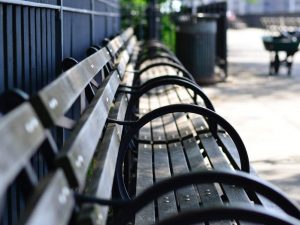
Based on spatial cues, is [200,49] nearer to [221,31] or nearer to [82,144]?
[221,31]

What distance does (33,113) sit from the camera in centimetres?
210

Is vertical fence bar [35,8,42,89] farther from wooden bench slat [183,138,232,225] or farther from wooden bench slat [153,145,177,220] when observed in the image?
wooden bench slat [183,138,232,225]

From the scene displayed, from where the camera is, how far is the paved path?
21.1 ft

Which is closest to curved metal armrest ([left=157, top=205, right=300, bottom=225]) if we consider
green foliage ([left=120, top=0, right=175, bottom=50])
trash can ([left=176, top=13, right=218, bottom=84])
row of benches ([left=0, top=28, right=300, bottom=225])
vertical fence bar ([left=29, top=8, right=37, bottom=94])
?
row of benches ([left=0, top=28, right=300, bottom=225])

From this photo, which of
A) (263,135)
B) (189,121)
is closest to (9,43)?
(189,121)

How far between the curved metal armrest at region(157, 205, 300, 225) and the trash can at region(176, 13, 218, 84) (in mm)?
11544

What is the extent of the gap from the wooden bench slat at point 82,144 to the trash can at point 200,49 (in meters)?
10.4

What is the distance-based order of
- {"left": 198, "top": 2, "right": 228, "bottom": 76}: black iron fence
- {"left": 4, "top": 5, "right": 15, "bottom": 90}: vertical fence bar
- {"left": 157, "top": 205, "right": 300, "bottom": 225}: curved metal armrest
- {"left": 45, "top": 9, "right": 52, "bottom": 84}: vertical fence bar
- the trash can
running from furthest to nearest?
1. {"left": 198, "top": 2, "right": 228, "bottom": 76}: black iron fence
2. the trash can
3. {"left": 45, "top": 9, "right": 52, "bottom": 84}: vertical fence bar
4. {"left": 4, "top": 5, "right": 15, "bottom": 90}: vertical fence bar
5. {"left": 157, "top": 205, "right": 300, "bottom": 225}: curved metal armrest

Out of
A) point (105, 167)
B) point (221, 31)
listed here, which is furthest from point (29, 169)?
point (221, 31)

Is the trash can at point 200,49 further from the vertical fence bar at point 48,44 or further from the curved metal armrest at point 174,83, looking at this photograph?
the vertical fence bar at point 48,44

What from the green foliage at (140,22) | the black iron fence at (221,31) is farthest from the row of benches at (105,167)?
the green foliage at (140,22)

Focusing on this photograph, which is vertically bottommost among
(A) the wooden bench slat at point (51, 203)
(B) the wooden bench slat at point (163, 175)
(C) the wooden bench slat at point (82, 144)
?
(B) the wooden bench slat at point (163, 175)

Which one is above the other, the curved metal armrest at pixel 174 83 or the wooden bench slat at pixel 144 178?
the curved metal armrest at pixel 174 83

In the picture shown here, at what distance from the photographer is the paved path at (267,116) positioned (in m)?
6.42
